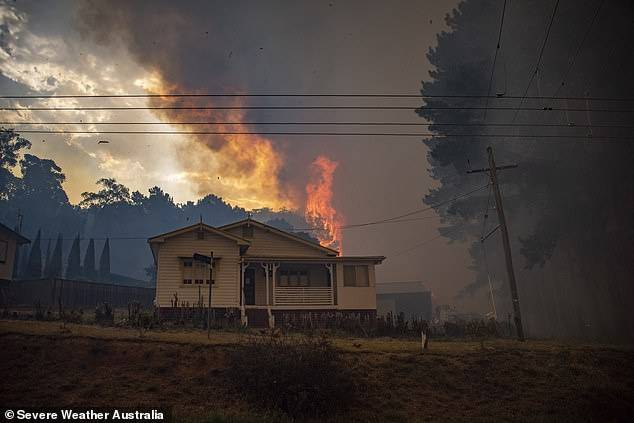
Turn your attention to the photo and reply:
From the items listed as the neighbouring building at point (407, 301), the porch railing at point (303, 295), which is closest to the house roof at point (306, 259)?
the porch railing at point (303, 295)

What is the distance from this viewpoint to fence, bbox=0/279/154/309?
36797mm

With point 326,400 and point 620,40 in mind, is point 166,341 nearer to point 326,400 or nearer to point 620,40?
point 326,400

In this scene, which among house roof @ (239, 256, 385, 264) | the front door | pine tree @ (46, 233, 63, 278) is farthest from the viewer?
pine tree @ (46, 233, 63, 278)

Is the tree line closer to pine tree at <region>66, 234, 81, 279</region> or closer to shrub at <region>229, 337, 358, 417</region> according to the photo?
pine tree at <region>66, 234, 81, 279</region>

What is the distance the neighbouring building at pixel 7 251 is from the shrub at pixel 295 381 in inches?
1214

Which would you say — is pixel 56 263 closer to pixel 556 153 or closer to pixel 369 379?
pixel 556 153

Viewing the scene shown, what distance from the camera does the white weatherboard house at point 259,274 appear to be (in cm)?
2775

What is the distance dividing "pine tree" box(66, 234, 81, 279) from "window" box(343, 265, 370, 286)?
56.6m

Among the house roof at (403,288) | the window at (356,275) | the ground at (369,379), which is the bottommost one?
the ground at (369,379)

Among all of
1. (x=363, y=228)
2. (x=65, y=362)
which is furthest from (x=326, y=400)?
(x=363, y=228)

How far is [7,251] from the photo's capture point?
3525 centimetres

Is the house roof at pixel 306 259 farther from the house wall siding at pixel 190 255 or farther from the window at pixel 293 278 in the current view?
the window at pixel 293 278

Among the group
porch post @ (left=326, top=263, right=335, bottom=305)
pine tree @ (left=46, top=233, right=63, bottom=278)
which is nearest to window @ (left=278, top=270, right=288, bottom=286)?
porch post @ (left=326, top=263, right=335, bottom=305)

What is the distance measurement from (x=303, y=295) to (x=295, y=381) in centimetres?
1894
